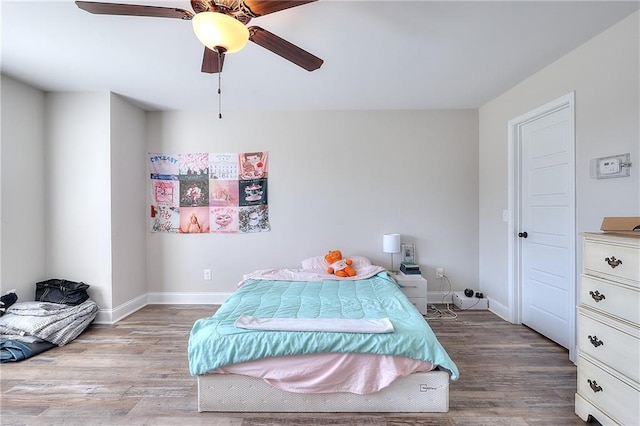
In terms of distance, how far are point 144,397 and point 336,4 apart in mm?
2732

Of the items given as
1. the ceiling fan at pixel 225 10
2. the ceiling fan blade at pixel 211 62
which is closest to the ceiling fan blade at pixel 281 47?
the ceiling fan at pixel 225 10

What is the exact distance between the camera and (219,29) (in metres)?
1.30

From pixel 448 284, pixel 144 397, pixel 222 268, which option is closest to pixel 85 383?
pixel 144 397

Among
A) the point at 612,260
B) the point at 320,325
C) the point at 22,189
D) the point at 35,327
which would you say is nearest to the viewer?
the point at 612,260

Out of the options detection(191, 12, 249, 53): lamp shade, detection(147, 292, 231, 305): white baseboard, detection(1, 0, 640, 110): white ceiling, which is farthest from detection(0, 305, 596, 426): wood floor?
detection(1, 0, 640, 110): white ceiling

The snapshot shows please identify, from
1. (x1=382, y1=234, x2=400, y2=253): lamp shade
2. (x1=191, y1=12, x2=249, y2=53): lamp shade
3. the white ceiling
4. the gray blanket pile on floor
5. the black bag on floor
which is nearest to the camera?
(x1=191, y1=12, x2=249, y2=53): lamp shade

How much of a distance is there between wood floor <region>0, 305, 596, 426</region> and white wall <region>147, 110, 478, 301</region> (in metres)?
0.91

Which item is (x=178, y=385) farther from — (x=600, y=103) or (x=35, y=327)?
(x=600, y=103)

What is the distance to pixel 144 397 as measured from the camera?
1.78 metres

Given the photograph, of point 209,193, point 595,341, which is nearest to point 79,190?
point 209,193

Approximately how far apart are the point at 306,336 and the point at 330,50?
2015 mm

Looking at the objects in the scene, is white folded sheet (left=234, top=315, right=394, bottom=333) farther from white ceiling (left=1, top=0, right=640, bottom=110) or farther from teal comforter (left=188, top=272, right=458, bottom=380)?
white ceiling (left=1, top=0, right=640, bottom=110)

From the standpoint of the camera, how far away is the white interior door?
7.36 feet

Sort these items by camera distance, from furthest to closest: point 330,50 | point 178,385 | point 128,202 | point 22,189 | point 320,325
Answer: point 128,202, point 22,189, point 330,50, point 178,385, point 320,325
